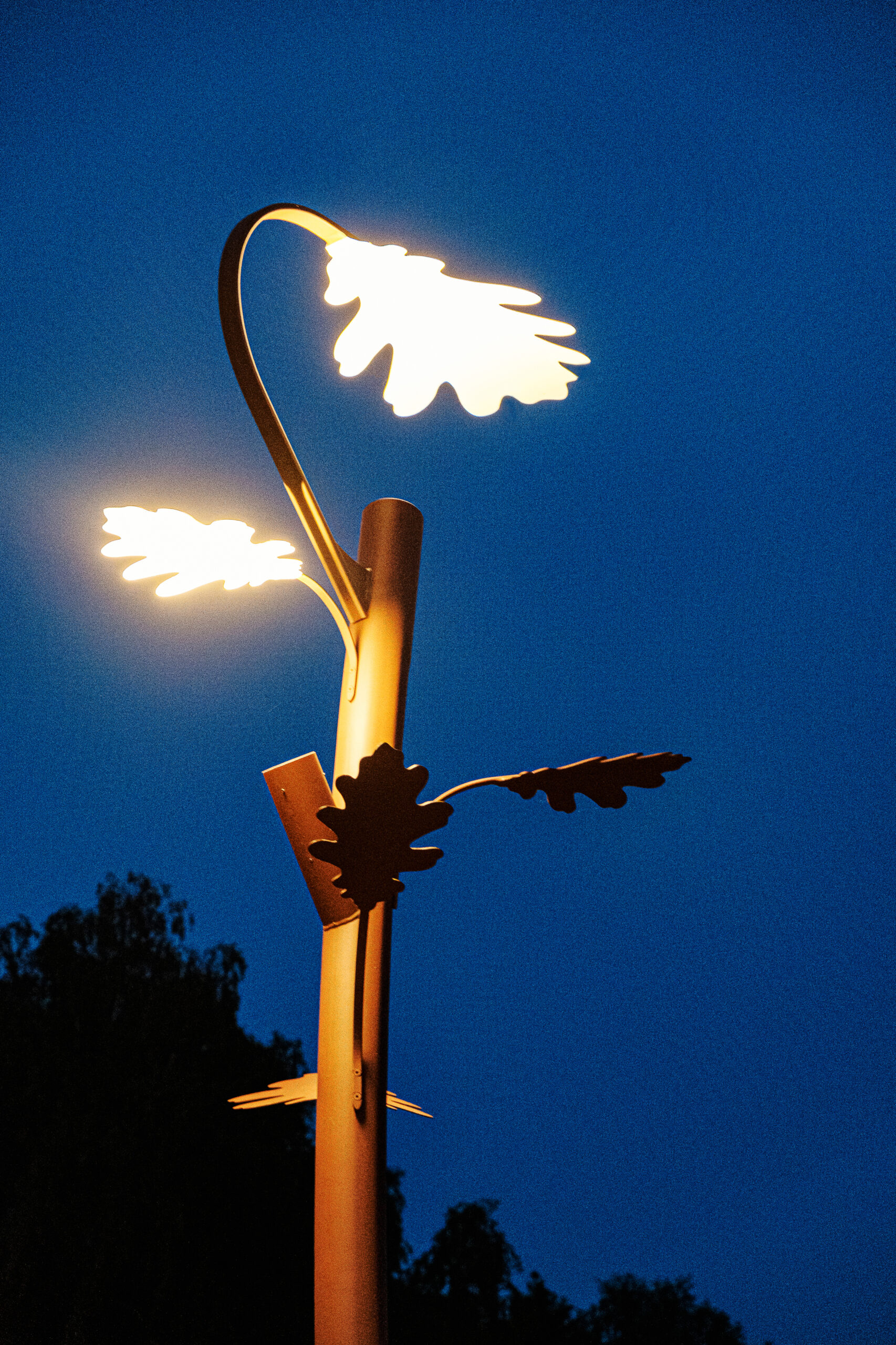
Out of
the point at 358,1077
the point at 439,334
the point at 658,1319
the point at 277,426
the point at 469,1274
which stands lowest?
the point at 658,1319

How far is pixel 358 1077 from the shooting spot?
1319 mm

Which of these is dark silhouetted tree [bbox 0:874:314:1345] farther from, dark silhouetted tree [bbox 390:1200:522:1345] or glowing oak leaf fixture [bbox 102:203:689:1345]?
glowing oak leaf fixture [bbox 102:203:689:1345]

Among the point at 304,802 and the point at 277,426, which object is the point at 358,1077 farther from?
the point at 277,426

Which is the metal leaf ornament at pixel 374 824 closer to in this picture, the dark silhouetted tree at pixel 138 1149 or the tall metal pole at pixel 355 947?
the tall metal pole at pixel 355 947

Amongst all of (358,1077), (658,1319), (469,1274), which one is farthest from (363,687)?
(658,1319)

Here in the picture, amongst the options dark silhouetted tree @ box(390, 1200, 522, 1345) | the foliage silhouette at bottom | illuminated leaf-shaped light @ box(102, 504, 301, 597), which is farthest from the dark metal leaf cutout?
dark silhouetted tree @ box(390, 1200, 522, 1345)

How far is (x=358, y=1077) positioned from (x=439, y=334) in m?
1.24

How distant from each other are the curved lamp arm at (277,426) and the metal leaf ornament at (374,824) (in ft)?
1.56

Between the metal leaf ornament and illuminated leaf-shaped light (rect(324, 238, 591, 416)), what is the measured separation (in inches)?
32.5

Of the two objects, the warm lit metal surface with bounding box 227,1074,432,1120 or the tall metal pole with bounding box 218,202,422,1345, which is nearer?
the tall metal pole with bounding box 218,202,422,1345

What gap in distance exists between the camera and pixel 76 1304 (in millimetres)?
10086

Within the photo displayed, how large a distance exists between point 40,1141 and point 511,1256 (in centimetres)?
1214

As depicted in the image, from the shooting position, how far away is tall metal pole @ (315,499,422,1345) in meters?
1.25

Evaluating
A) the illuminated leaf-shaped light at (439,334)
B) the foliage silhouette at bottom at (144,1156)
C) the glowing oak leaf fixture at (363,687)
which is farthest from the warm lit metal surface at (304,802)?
the foliage silhouette at bottom at (144,1156)
